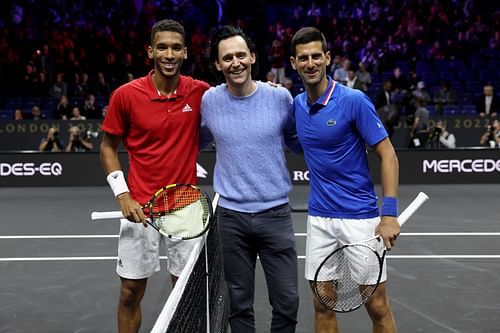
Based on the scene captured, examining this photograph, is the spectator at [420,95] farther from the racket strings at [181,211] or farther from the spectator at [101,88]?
the racket strings at [181,211]

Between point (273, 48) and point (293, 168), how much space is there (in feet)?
18.4

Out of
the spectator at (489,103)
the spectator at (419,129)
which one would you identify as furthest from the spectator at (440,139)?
the spectator at (489,103)

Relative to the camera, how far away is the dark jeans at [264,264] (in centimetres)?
388

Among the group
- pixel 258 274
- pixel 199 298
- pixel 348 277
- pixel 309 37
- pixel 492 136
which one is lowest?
pixel 258 274

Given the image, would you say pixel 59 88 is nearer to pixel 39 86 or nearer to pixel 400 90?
pixel 39 86

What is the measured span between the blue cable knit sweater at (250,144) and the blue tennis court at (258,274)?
147 cm

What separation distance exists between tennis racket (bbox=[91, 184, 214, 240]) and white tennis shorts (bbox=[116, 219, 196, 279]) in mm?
159

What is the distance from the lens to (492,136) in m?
13.4

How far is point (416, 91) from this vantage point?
15.6 meters

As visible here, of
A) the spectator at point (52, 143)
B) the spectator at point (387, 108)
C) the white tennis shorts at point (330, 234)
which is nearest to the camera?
the white tennis shorts at point (330, 234)

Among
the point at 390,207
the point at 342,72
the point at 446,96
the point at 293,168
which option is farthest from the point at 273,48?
the point at 390,207

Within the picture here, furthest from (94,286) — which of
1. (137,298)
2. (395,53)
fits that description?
(395,53)

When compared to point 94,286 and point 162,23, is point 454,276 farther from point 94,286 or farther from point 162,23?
point 162,23

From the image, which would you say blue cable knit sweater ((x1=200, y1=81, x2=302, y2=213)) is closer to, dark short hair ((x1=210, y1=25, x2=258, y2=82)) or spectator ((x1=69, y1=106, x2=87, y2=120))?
dark short hair ((x1=210, y1=25, x2=258, y2=82))
